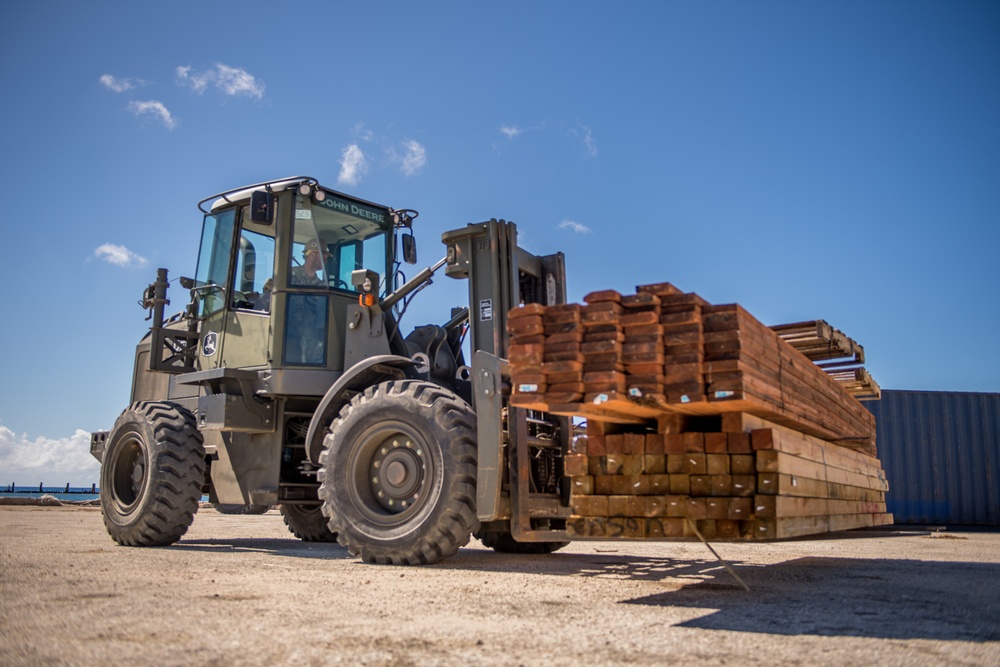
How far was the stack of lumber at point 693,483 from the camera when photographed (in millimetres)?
5254

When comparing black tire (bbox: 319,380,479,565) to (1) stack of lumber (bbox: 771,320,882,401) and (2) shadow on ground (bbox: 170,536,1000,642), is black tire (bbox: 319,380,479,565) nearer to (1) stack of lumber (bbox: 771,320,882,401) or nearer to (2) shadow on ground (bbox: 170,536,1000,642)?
(2) shadow on ground (bbox: 170,536,1000,642)

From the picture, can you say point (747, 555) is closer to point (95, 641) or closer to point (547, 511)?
point (547, 511)

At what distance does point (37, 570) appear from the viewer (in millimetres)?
6711

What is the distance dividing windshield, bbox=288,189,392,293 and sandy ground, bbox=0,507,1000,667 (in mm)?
2974

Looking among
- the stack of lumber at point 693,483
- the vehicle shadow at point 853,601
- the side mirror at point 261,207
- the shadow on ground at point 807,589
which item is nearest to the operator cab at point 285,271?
the side mirror at point 261,207

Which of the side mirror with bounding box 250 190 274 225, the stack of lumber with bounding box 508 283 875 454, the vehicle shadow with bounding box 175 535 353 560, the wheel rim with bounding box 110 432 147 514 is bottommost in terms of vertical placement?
the vehicle shadow with bounding box 175 535 353 560

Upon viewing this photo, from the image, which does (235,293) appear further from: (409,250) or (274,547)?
(274,547)

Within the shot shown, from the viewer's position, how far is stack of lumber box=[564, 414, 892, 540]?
5.25 metres

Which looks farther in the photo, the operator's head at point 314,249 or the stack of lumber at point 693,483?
the operator's head at point 314,249

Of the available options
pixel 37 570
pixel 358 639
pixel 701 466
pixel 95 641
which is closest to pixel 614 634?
pixel 358 639

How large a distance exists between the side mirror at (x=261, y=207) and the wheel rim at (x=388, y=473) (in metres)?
2.65

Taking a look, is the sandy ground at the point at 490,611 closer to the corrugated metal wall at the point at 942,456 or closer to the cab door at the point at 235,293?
the cab door at the point at 235,293

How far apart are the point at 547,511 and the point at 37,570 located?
13.6 ft

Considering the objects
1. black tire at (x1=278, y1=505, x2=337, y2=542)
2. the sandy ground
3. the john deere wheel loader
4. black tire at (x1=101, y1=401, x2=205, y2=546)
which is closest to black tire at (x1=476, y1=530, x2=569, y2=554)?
the john deere wheel loader
